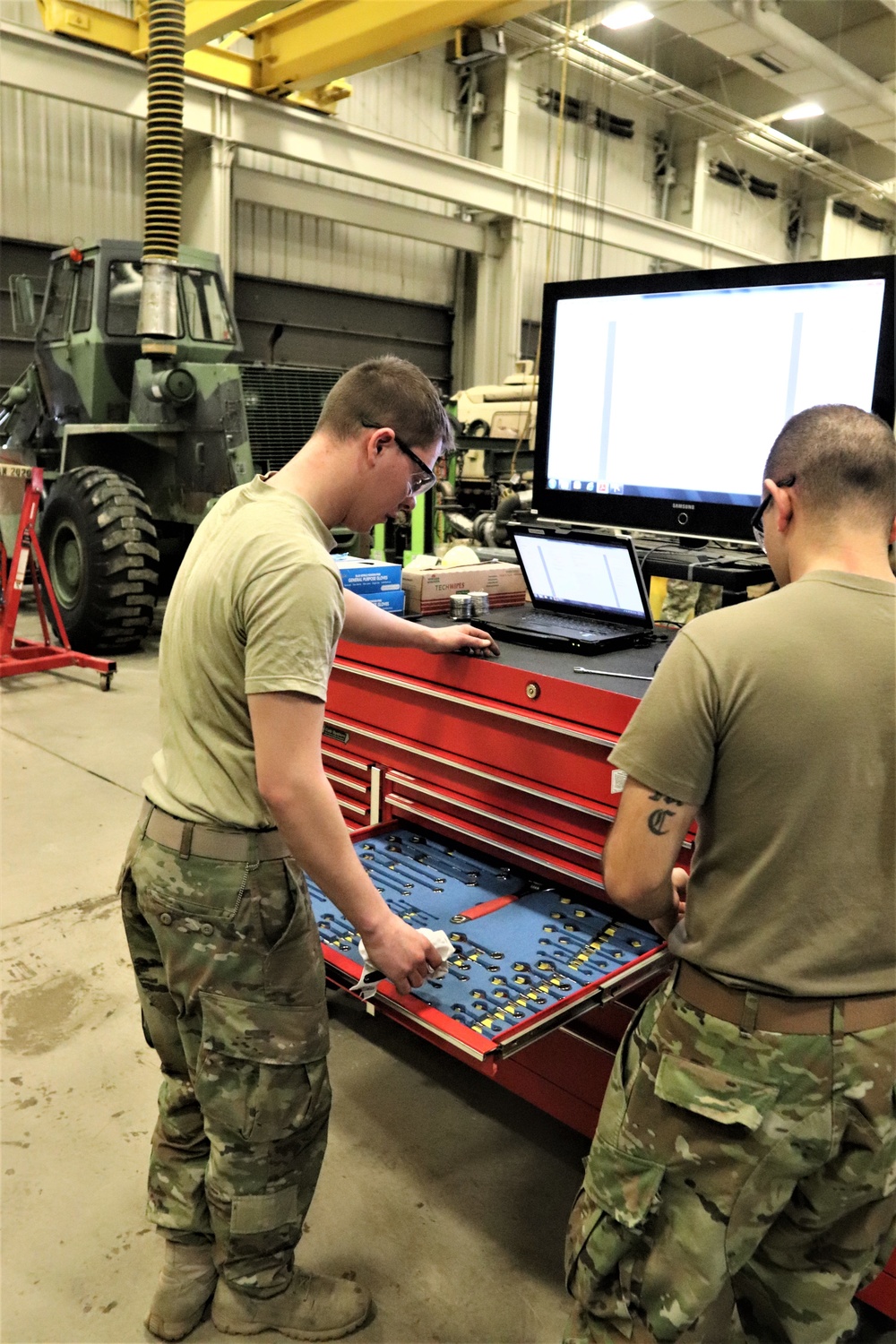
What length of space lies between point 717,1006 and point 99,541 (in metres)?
4.67

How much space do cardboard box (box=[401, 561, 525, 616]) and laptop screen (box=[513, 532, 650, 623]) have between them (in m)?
0.14

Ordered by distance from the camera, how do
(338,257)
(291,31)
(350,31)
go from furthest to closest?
(338,257)
(291,31)
(350,31)

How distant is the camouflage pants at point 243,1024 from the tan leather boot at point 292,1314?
0.03 meters

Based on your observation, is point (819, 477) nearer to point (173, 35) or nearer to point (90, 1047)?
point (90, 1047)

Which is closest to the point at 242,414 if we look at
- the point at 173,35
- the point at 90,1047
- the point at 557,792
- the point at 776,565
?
the point at 173,35

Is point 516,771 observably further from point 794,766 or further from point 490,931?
point 794,766

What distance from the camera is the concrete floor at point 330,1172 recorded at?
155 cm

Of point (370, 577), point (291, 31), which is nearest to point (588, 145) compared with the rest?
point (291, 31)

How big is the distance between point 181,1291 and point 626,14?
908 centimetres

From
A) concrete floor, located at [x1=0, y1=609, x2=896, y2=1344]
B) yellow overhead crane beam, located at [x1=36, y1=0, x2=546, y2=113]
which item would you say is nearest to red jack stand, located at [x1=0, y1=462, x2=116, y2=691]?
concrete floor, located at [x1=0, y1=609, x2=896, y2=1344]

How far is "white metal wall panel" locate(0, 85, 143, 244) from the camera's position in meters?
7.09

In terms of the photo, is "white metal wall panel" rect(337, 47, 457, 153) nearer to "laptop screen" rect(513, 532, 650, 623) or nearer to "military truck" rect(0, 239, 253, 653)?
"military truck" rect(0, 239, 253, 653)

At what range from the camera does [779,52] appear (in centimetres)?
805

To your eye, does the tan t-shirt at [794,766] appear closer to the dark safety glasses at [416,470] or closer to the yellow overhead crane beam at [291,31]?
the dark safety glasses at [416,470]
